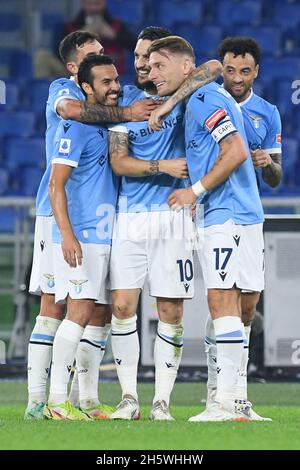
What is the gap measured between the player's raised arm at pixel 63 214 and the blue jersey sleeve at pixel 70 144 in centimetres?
4

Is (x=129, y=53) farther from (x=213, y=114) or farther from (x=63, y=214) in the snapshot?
(x=213, y=114)

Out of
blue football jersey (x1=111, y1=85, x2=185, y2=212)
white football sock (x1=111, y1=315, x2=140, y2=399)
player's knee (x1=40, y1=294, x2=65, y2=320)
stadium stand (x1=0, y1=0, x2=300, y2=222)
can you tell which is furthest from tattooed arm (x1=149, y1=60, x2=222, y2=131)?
stadium stand (x1=0, y1=0, x2=300, y2=222)

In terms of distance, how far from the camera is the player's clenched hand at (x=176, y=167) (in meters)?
6.94

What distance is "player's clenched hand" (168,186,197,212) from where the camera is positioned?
6.74 meters

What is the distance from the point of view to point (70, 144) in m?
7.06

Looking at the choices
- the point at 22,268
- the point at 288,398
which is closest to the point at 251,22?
the point at 22,268

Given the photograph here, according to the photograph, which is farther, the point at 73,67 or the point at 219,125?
the point at 73,67

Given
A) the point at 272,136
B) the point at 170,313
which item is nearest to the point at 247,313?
the point at 170,313

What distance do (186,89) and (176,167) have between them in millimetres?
438

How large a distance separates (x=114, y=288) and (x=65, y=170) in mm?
729

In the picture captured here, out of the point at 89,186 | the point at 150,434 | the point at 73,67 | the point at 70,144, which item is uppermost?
the point at 73,67

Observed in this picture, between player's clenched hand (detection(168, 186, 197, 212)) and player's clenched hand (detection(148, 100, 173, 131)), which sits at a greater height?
player's clenched hand (detection(148, 100, 173, 131))

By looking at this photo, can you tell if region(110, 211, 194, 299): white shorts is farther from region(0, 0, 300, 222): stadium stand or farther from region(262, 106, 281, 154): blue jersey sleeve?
region(0, 0, 300, 222): stadium stand

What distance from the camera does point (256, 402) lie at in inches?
352
